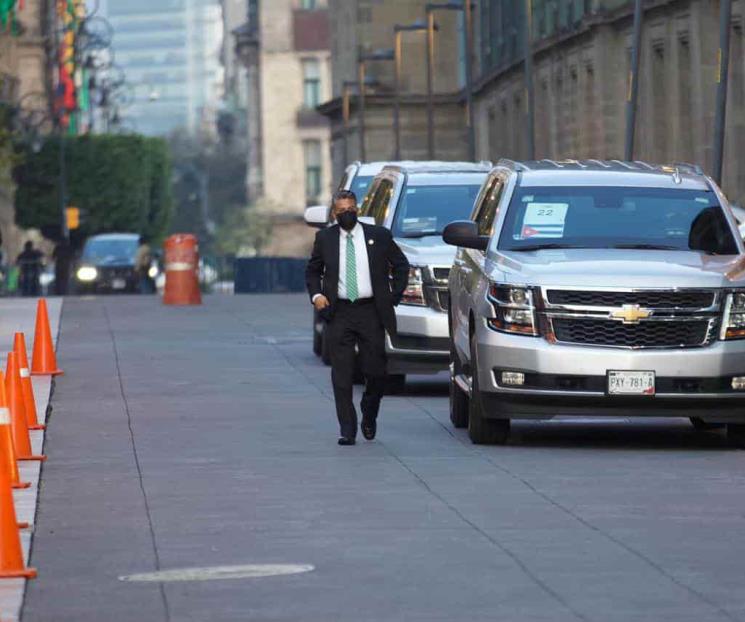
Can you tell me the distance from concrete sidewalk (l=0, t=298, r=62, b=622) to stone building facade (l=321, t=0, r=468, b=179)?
41471 mm

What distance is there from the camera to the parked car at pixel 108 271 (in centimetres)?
6938

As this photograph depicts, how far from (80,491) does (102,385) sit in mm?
9429

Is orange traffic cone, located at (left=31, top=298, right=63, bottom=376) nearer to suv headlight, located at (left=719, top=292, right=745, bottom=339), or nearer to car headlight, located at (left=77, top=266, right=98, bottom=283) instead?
suv headlight, located at (left=719, top=292, right=745, bottom=339)

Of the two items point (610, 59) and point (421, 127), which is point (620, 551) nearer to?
point (610, 59)

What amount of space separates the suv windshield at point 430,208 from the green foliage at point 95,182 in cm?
6740

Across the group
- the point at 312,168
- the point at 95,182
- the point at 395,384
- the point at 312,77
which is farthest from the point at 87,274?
the point at 312,77

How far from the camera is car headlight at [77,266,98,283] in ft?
226

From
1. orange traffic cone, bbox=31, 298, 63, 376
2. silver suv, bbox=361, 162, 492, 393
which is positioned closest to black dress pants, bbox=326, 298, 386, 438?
silver suv, bbox=361, 162, 492, 393

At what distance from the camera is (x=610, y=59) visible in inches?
1998

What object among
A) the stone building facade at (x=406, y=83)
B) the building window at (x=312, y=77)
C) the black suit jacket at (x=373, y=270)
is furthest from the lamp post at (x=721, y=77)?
the building window at (x=312, y=77)

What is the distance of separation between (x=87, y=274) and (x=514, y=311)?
174ft

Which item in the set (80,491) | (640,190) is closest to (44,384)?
(640,190)

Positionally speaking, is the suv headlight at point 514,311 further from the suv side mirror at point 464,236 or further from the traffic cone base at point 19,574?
the traffic cone base at point 19,574

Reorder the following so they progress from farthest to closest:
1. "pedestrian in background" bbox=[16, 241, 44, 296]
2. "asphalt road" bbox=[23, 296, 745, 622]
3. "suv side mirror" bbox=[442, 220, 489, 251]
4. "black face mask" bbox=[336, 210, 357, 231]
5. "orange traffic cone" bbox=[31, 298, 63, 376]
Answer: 1. "pedestrian in background" bbox=[16, 241, 44, 296]
2. "orange traffic cone" bbox=[31, 298, 63, 376]
3. "suv side mirror" bbox=[442, 220, 489, 251]
4. "black face mask" bbox=[336, 210, 357, 231]
5. "asphalt road" bbox=[23, 296, 745, 622]
